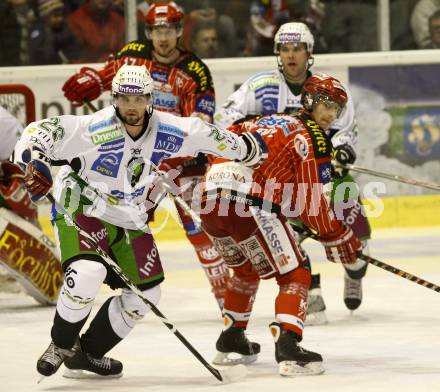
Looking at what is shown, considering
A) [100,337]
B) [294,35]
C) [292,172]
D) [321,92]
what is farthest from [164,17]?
[100,337]

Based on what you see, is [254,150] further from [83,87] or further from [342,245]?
[83,87]

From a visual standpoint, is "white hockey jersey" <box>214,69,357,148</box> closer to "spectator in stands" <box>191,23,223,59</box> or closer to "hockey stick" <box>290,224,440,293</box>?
"hockey stick" <box>290,224,440,293</box>

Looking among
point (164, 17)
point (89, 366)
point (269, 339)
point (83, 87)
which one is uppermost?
point (164, 17)

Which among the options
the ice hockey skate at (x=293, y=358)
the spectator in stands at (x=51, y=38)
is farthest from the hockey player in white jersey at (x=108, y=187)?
the spectator in stands at (x=51, y=38)

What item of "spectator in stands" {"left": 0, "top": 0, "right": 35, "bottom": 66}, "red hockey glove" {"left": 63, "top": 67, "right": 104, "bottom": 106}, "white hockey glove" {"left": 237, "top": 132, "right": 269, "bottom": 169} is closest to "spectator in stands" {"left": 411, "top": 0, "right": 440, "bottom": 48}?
"spectator in stands" {"left": 0, "top": 0, "right": 35, "bottom": 66}

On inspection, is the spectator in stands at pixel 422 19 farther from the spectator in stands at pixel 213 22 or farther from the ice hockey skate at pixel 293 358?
the ice hockey skate at pixel 293 358

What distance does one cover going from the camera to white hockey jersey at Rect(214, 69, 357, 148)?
7367 millimetres

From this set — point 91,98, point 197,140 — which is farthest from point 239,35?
point 197,140

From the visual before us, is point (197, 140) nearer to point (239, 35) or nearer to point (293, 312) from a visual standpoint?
point (293, 312)

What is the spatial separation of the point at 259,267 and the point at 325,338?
94cm

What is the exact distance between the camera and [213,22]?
1017 centimetres

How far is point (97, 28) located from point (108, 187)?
4580 mm

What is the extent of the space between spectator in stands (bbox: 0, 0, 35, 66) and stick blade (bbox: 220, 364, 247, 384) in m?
4.86

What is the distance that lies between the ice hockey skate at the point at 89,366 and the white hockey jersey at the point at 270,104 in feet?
6.60
